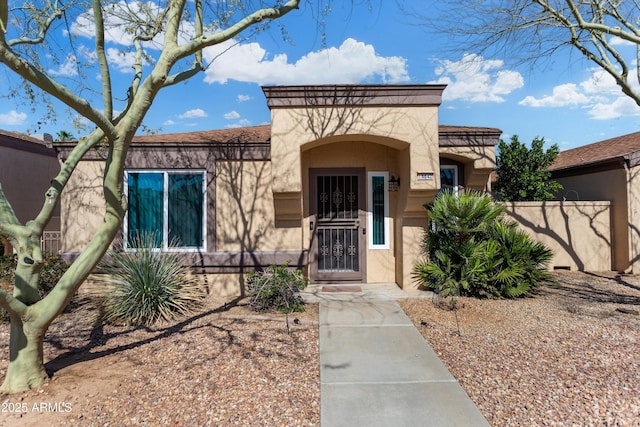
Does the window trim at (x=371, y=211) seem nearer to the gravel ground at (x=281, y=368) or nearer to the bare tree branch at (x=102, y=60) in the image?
the gravel ground at (x=281, y=368)

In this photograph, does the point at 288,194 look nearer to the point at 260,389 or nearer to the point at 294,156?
the point at 294,156

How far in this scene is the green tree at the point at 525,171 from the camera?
11.0 m

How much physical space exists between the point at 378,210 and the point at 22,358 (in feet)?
22.4

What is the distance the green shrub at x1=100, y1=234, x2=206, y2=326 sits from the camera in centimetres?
576

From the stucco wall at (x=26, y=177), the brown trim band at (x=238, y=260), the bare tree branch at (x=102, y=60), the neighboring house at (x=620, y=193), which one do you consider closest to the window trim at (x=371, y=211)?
the brown trim band at (x=238, y=260)

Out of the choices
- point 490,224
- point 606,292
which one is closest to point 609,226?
point 606,292

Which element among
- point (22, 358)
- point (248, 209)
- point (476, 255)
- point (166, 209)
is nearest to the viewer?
point (22, 358)

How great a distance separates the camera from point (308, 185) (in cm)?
847

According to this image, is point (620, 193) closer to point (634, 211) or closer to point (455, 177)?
point (634, 211)

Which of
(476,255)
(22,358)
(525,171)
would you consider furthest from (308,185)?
(525,171)

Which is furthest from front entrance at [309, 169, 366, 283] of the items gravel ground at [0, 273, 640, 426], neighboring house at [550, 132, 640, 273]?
neighboring house at [550, 132, 640, 273]

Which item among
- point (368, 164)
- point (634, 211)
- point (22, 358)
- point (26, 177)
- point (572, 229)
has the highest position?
point (26, 177)

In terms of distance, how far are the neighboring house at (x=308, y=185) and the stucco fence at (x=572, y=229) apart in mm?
2080

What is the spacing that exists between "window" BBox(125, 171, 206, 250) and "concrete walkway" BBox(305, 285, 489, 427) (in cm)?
361
